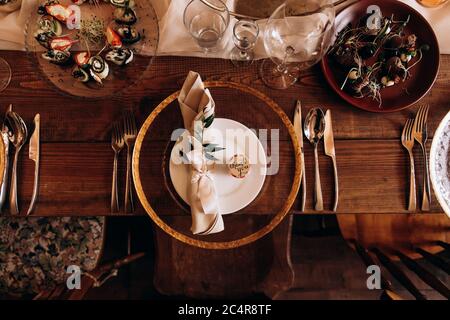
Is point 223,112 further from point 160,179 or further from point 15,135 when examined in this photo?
point 15,135

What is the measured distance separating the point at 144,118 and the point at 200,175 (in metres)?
0.20

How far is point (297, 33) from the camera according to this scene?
803mm

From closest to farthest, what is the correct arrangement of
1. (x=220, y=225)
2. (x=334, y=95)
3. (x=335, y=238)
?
(x=220, y=225) → (x=334, y=95) → (x=335, y=238)

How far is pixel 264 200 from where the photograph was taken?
2.58ft

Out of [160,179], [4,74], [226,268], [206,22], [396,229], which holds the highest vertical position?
[206,22]

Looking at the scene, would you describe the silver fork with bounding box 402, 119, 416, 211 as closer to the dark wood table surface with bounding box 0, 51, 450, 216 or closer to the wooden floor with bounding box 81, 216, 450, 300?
the dark wood table surface with bounding box 0, 51, 450, 216

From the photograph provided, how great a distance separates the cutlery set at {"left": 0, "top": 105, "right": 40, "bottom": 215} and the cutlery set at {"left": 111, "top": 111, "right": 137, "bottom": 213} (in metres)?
0.17

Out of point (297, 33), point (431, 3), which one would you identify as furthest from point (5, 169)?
point (431, 3)

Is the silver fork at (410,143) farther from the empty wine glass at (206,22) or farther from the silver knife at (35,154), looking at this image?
the silver knife at (35,154)

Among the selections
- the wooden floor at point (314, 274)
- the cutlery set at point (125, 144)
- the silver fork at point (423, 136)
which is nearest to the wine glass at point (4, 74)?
the cutlery set at point (125, 144)

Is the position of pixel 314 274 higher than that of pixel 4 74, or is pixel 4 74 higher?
pixel 4 74

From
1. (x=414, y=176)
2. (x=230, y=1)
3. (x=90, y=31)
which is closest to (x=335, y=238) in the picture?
(x=414, y=176)
